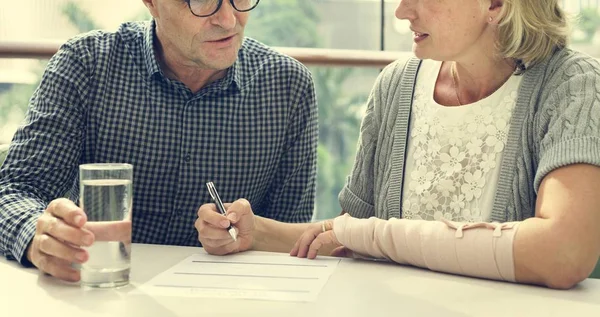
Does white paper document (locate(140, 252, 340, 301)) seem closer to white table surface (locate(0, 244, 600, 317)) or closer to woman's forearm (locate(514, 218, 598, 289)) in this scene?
white table surface (locate(0, 244, 600, 317))

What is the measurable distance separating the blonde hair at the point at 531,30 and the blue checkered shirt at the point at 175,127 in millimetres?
590

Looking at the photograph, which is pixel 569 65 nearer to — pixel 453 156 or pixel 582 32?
pixel 453 156

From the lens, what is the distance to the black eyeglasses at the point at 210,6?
6.26 feet

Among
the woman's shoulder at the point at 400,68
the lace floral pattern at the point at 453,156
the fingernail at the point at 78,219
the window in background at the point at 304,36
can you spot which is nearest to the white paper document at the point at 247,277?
the fingernail at the point at 78,219

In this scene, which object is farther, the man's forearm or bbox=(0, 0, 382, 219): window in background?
bbox=(0, 0, 382, 219): window in background

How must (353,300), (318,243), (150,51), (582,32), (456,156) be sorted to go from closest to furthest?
(353,300) < (318,243) < (456,156) < (150,51) < (582,32)

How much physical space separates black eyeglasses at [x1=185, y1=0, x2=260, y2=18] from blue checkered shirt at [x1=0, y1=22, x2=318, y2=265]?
0.57ft

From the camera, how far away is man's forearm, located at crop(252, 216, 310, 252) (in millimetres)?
1676

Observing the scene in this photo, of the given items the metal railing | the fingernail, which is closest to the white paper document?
the fingernail

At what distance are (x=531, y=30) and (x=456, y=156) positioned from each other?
0.30m

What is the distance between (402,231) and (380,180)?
0.42m

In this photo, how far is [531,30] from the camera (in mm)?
1650

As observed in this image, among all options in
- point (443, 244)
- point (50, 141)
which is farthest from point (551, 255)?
point (50, 141)

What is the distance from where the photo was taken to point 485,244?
Result: 137 cm
